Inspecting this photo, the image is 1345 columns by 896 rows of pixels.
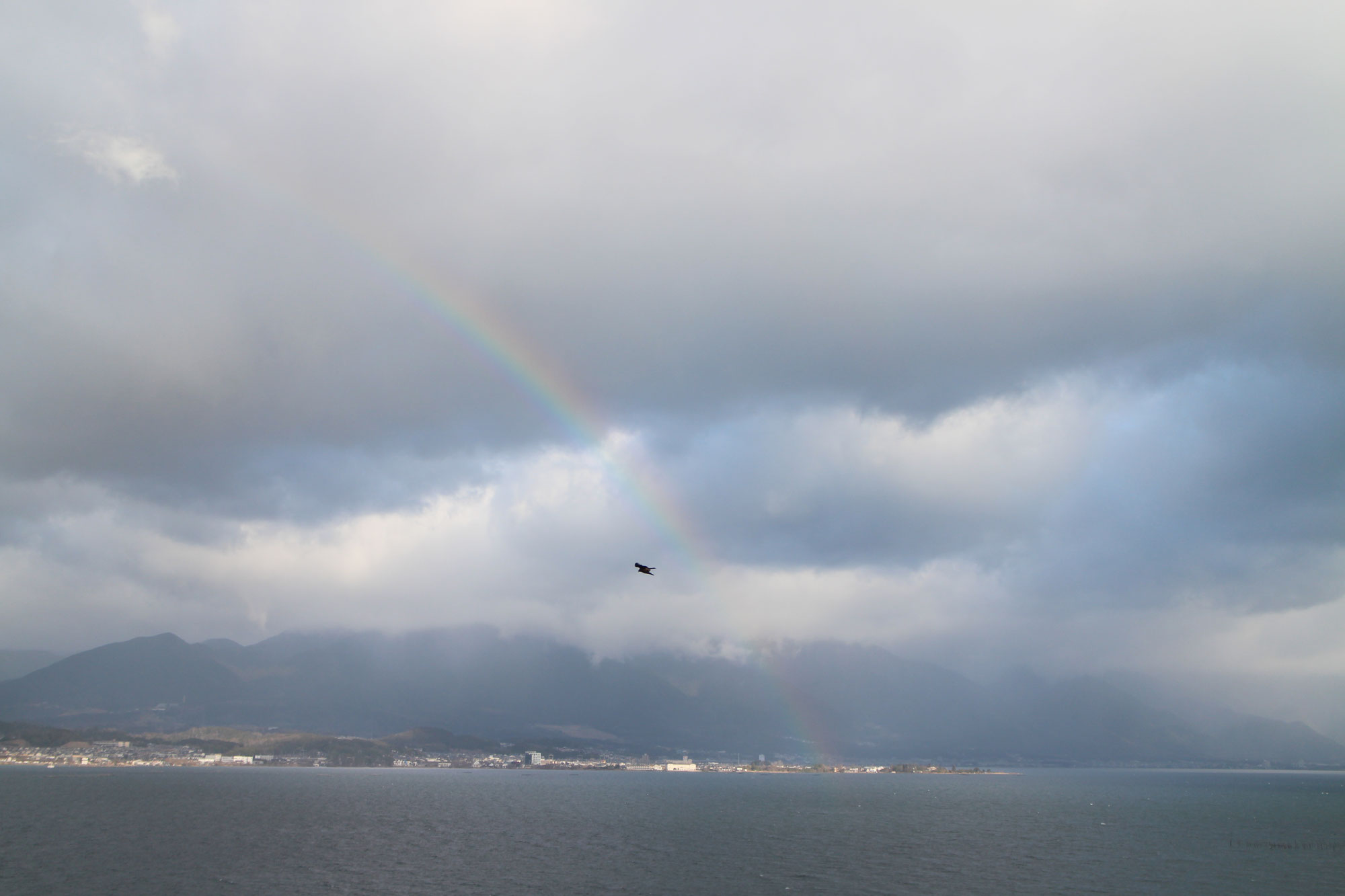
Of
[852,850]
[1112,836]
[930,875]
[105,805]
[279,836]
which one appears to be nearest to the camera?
[930,875]

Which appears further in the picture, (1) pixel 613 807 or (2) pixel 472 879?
(1) pixel 613 807

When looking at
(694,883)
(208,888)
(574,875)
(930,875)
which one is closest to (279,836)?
(208,888)

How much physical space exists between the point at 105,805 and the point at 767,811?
141962 millimetres

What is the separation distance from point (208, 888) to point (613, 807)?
130797mm

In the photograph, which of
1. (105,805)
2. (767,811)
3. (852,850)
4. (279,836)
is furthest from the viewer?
(767,811)

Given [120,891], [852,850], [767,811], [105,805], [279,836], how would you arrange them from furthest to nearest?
[767,811] < [105,805] < [279,836] < [852,850] < [120,891]

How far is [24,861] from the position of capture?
Result: 93688 mm

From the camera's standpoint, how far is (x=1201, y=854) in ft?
381

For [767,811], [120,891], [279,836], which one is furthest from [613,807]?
[120,891]

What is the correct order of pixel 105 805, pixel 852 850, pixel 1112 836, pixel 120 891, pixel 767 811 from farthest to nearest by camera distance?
1. pixel 767 811
2. pixel 105 805
3. pixel 1112 836
4. pixel 852 850
5. pixel 120 891

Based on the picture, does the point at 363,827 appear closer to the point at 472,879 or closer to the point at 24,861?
the point at 24,861

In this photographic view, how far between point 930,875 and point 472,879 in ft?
167

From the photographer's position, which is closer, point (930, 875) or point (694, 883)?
point (694, 883)

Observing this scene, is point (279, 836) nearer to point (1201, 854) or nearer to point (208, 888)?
point (208, 888)
